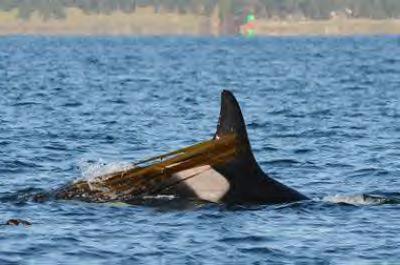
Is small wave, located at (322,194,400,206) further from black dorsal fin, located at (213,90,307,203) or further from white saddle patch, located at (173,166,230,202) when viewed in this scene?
white saddle patch, located at (173,166,230,202)

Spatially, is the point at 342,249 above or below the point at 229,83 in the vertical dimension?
above

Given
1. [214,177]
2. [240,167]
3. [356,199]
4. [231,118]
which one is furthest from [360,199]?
[231,118]

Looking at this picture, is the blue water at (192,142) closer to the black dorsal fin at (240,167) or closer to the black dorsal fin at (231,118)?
the black dorsal fin at (240,167)

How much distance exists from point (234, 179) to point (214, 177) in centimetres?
36

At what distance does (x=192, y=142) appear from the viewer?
32625mm

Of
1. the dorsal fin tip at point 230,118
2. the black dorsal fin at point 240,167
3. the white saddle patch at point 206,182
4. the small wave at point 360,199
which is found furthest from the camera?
A: the small wave at point 360,199

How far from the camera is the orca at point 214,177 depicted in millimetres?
20516

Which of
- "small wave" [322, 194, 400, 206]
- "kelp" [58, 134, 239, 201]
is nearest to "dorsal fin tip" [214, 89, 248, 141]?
"kelp" [58, 134, 239, 201]

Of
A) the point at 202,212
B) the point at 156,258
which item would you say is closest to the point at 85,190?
the point at 202,212

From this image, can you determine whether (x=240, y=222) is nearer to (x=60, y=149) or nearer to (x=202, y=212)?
(x=202, y=212)

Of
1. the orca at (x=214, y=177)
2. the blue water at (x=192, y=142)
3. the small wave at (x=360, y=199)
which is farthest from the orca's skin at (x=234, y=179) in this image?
the small wave at (x=360, y=199)

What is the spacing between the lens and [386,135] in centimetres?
3491

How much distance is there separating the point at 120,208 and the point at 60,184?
363 centimetres

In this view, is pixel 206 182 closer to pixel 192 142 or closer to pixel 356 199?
pixel 356 199
